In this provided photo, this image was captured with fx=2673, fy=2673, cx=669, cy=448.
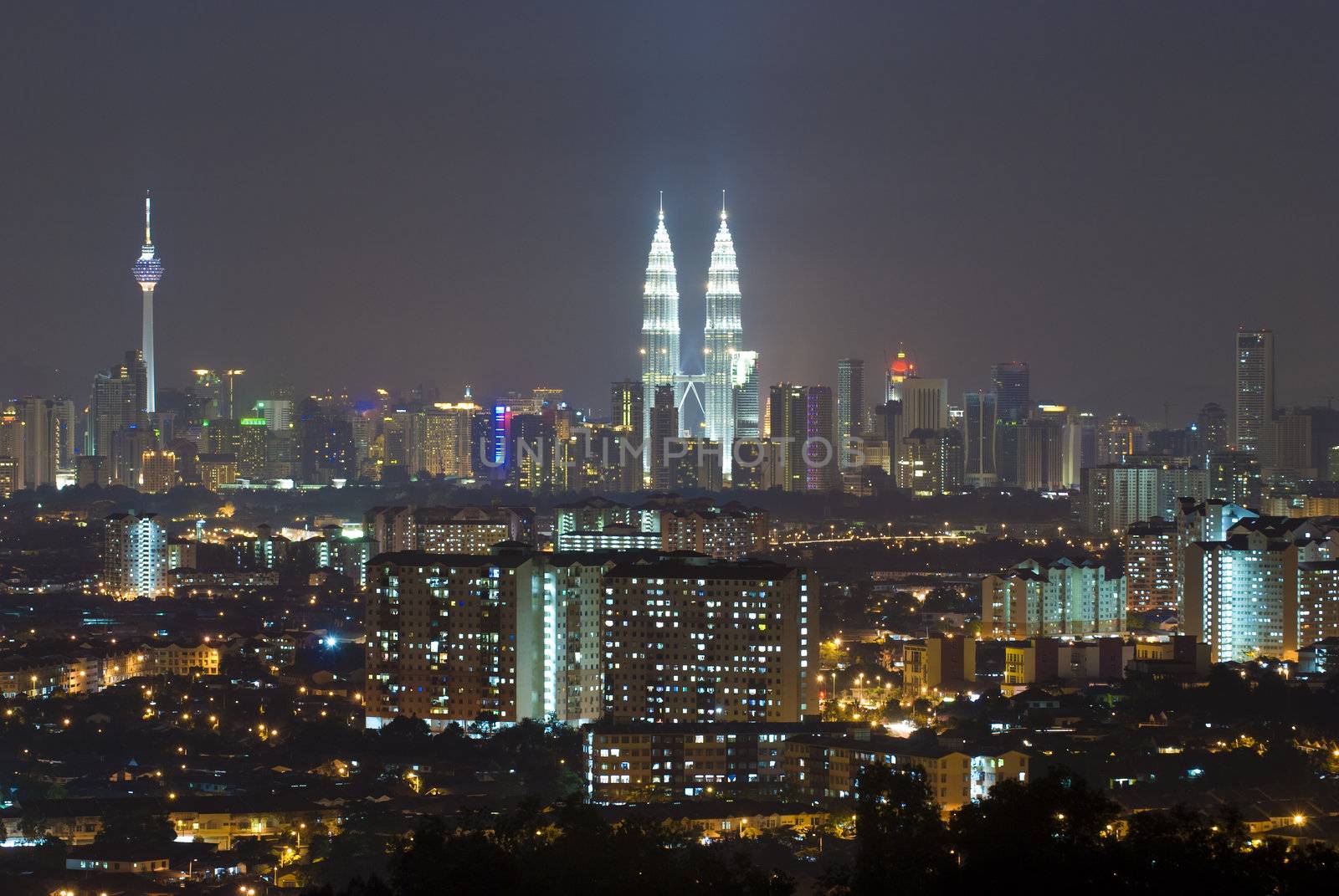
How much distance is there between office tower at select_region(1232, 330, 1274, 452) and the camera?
42875mm

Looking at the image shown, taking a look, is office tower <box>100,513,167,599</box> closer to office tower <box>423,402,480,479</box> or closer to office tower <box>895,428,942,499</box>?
office tower <box>895,428,942,499</box>

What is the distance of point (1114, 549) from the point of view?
32.3 m

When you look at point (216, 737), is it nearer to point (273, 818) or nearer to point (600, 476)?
point (273, 818)

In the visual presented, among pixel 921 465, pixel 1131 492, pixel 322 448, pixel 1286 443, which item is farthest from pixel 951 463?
pixel 322 448

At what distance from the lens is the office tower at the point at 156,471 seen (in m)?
50.1

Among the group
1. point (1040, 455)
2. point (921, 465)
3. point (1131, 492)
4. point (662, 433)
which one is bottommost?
point (1131, 492)

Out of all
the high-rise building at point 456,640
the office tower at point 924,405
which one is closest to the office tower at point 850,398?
the office tower at point 924,405

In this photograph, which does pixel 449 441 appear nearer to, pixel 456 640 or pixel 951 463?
pixel 951 463

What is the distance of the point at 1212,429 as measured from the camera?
153 ft

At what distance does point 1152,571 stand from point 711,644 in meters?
11.2

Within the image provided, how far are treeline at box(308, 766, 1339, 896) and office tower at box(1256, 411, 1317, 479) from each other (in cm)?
3136

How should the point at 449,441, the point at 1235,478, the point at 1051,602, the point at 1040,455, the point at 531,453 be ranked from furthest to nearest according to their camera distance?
the point at 449,441 < the point at 531,453 < the point at 1040,455 < the point at 1235,478 < the point at 1051,602

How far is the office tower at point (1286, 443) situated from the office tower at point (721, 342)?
9.33m

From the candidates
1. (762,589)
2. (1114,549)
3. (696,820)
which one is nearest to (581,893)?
(696,820)
